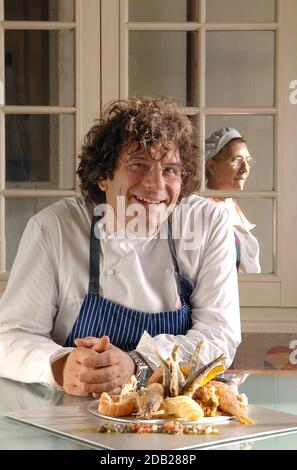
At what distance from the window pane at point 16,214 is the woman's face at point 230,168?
0.65 metres

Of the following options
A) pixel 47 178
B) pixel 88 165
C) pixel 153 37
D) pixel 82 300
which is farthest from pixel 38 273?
pixel 153 37

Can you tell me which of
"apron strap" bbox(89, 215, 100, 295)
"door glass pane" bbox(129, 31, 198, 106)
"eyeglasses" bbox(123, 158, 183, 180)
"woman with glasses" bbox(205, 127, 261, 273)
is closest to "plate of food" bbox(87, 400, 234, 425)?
"apron strap" bbox(89, 215, 100, 295)

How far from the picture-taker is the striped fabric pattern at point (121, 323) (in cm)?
200

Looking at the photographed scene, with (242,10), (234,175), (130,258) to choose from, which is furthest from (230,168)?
(130,258)

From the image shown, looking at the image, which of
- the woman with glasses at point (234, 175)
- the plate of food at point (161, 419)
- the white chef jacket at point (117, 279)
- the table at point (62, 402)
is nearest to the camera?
the table at point (62, 402)

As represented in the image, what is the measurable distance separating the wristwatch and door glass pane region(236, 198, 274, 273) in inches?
64.2

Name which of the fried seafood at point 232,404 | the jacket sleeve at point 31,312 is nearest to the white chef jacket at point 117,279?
the jacket sleeve at point 31,312

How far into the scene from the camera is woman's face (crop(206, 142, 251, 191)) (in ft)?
11.1

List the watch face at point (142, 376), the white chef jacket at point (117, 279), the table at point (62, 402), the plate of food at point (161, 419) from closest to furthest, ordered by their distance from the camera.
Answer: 1. the table at point (62, 402)
2. the plate of food at point (161, 419)
3. the watch face at point (142, 376)
4. the white chef jacket at point (117, 279)

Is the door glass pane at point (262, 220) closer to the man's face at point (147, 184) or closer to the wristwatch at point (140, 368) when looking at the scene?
the man's face at point (147, 184)

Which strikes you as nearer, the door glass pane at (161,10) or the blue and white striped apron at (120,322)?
the blue and white striped apron at (120,322)

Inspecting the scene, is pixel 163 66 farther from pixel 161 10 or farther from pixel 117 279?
pixel 117 279

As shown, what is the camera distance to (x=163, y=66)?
3.42m

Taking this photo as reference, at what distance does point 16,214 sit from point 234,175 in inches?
35.4
